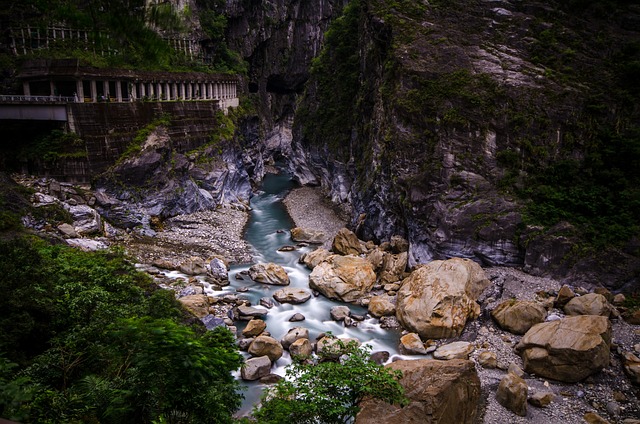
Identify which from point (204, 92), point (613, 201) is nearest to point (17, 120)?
point (204, 92)

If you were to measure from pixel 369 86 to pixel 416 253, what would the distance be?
15.9 m

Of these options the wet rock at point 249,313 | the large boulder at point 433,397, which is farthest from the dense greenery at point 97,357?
the wet rock at point 249,313

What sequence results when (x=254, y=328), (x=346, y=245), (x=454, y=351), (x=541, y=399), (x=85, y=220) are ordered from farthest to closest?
(x=346, y=245), (x=85, y=220), (x=254, y=328), (x=454, y=351), (x=541, y=399)

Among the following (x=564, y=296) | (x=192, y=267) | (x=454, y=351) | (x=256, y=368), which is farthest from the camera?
(x=192, y=267)

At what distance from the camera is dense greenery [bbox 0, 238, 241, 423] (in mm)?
7266

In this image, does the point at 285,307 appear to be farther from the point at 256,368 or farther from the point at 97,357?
the point at 97,357

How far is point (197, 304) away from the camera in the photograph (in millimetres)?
18938

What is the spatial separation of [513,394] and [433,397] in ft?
11.9

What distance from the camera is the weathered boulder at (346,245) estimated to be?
26.6 metres

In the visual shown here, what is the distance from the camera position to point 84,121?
28.3 meters

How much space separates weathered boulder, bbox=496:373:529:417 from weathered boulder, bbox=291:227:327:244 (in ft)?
56.7

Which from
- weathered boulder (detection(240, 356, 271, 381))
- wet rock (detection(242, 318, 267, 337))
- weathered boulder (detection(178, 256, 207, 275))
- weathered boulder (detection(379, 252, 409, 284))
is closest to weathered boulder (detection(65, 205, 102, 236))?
weathered boulder (detection(178, 256, 207, 275))

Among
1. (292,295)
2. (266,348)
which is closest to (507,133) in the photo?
(292,295)

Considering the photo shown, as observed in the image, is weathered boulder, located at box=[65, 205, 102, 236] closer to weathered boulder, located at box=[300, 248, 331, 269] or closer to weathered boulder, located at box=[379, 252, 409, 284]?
weathered boulder, located at box=[300, 248, 331, 269]
